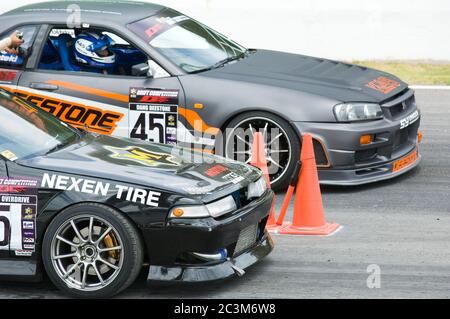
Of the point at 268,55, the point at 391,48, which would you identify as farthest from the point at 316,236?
the point at 391,48

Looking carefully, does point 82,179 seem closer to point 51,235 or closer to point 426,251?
point 51,235

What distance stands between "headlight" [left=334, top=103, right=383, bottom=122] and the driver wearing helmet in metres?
2.12

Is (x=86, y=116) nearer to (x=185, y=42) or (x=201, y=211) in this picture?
(x=185, y=42)

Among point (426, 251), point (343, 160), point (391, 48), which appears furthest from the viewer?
point (391, 48)

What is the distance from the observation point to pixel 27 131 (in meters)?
6.91

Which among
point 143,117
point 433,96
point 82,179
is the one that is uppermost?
point 82,179

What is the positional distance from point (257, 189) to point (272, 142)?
6.95 ft

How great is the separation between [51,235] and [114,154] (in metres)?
0.78

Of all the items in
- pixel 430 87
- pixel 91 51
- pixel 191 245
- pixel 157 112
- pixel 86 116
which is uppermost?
pixel 91 51

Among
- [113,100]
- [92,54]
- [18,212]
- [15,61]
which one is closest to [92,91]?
[113,100]

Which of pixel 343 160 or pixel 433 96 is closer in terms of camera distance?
pixel 343 160

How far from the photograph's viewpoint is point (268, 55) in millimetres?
9992

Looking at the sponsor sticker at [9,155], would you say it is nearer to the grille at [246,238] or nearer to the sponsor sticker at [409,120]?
the grille at [246,238]

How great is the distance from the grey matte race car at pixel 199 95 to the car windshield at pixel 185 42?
0.01 metres
